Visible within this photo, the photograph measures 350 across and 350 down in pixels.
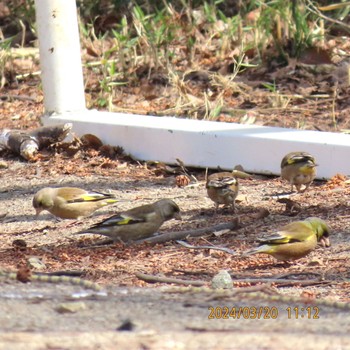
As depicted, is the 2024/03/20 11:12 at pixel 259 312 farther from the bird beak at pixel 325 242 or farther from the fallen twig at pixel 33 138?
the fallen twig at pixel 33 138

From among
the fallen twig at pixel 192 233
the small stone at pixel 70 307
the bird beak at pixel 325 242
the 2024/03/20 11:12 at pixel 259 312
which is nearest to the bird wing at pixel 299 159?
the fallen twig at pixel 192 233

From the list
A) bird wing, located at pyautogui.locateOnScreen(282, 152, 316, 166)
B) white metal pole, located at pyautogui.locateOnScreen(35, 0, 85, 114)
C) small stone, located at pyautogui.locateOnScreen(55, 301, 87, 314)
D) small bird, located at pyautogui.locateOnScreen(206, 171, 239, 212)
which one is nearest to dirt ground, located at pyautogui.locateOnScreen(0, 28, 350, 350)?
small stone, located at pyautogui.locateOnScreen(55, 301, 87, 314)

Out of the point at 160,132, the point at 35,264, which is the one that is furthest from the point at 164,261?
the point at 160,132

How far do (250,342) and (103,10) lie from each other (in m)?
10.9

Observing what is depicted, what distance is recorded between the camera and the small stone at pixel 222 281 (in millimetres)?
5961

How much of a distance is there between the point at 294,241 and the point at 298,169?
4.76 feet

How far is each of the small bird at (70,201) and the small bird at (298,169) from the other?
4.55ft

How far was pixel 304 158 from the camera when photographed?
8.67 metres

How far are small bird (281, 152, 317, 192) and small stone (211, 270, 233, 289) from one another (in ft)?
7.67

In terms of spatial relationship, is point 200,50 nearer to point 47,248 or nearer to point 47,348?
point 47,248

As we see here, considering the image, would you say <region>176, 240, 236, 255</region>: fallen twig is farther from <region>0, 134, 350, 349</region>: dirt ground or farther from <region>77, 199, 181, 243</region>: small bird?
<region>77, 199, 181, 243</region>: small bird

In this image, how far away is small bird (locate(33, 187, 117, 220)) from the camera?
8602mm

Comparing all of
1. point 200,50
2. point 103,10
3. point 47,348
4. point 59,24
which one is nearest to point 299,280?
point 47,348

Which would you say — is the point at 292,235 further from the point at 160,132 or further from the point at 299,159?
the point at 160,132
